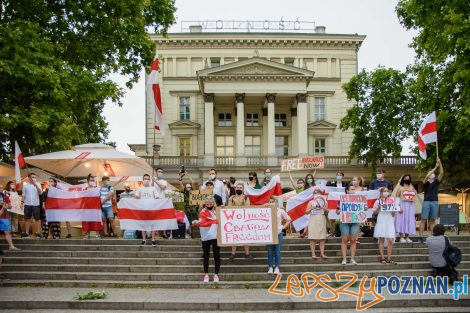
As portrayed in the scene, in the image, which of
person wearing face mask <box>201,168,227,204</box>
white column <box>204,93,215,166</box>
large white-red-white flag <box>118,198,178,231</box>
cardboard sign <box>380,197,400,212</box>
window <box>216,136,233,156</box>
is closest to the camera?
cardboard sign <box>380,197,400,212</box>

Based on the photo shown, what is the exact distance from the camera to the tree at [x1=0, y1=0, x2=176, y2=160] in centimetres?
1873

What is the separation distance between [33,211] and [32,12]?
8.10 metres

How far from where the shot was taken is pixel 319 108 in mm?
52844

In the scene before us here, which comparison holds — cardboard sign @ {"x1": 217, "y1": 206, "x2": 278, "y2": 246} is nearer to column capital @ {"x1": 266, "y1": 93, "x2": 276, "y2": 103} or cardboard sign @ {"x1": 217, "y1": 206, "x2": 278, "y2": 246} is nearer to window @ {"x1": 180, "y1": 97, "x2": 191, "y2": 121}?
column capital @ {"x1": 266, "y1": 93, "x2": 276, "y2": 103}

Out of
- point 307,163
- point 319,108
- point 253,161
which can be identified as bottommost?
point 307,163

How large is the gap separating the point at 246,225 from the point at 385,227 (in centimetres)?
376

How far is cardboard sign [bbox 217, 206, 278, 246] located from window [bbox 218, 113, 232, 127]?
3830cm

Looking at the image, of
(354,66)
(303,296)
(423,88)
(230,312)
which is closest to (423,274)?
(303,296)

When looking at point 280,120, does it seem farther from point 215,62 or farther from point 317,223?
point 317,223

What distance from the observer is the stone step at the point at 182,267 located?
47.5ft

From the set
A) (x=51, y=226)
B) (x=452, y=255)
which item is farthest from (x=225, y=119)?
(x=452, y=255)

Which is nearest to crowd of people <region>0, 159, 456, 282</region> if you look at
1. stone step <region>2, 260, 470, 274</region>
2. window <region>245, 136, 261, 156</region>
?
stone step <region>2, 260, 470, 274</region>

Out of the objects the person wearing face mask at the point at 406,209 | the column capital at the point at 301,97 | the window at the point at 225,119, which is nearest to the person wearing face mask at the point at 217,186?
the person wearing face mask at the point at 406,209

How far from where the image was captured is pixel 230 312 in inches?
443
